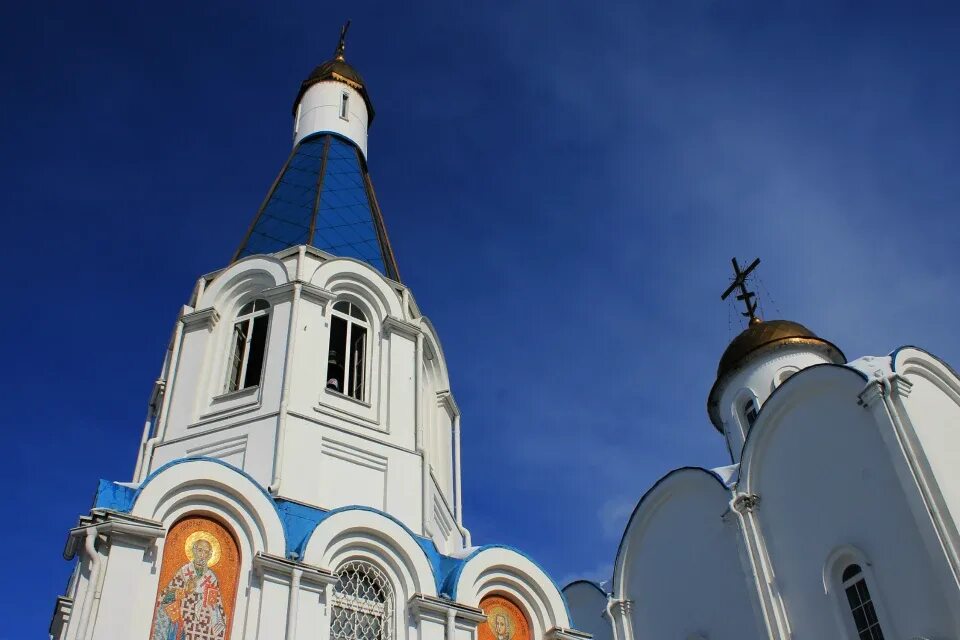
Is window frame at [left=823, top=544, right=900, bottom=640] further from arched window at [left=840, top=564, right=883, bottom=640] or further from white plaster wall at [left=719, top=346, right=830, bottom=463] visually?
white plaster wall at [left=719, top=346, right=830, bottom=463]

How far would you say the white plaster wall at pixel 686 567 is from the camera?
14.3m

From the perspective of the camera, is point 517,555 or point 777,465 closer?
point 517,555

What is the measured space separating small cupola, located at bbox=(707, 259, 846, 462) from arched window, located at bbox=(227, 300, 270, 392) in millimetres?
9800

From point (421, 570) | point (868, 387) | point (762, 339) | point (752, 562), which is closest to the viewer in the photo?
point (421, 570)

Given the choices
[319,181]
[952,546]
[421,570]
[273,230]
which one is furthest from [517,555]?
[319,181]

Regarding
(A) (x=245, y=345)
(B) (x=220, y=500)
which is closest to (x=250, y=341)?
(A) (x=245, y=345)

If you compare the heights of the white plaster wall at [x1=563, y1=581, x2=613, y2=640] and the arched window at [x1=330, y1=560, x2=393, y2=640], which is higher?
the white plaster wall at [x1=563, y1=581, x2=613, y2=640]

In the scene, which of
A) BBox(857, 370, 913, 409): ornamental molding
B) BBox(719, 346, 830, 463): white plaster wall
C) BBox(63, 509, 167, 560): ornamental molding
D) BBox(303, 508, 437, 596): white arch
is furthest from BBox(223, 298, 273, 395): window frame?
BBox(719, 346, 830, 463): white plaster wall

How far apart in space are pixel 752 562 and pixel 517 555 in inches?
202

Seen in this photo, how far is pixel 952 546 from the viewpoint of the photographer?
10.8m

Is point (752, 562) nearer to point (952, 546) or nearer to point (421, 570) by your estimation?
point (952, 546)

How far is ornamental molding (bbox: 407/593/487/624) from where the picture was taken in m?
9.17

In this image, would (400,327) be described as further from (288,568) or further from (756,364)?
(756,364)

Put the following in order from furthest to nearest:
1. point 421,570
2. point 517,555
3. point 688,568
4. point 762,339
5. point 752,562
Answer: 1. point 762,339
2. point 688,568
3. point 752,562
4. point 517,555
5. point 421,570
